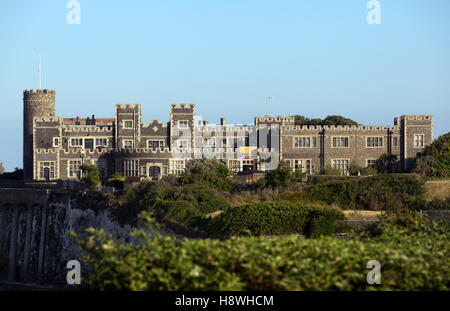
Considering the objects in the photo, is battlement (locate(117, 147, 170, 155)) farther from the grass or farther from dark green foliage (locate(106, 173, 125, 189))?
the grass

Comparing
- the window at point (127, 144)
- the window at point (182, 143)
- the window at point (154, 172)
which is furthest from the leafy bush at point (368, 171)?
the window at point (127, 144)

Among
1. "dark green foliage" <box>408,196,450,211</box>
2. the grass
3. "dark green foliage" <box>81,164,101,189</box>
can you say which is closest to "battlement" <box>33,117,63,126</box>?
"dark green foliage" <box>81,164,101,189</box>

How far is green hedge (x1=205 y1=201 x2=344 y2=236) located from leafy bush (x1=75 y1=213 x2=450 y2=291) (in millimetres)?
13810

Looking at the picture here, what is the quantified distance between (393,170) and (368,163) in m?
2.42

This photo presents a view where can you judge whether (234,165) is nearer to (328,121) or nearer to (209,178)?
(209,178)

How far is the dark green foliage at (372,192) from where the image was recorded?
3753 centimetres

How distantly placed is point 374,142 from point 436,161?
13310 millimetres

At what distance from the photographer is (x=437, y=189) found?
40.8 metres

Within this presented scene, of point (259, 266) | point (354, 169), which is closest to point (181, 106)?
point (354, 169)

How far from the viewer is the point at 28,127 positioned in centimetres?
7088

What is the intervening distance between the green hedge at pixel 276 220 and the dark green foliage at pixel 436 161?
60.4 feet

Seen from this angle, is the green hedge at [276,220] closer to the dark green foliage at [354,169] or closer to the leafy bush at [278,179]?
the leafy bush at [278,179]
